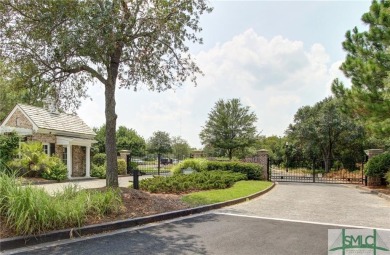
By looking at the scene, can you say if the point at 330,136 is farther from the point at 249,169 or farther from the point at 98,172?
the point at 98,172

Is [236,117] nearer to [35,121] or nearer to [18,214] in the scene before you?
[35,121]

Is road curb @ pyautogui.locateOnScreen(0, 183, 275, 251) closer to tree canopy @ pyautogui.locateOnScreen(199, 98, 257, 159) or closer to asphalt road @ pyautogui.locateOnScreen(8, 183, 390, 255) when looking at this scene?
asphalt road @ pyautogui.locateOnScreen(8, 183, 390, 255)

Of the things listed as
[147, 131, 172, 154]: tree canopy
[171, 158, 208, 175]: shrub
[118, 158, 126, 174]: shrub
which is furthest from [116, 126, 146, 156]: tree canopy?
[171, 158, 208, 175]: shrub

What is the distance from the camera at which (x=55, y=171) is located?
1856cm

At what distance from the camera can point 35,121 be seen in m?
19.9

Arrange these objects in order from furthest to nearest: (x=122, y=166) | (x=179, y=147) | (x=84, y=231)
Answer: (x=179, y=147) < (x=122, y=166) < (x=84, y=231)

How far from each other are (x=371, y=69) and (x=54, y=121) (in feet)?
61.0

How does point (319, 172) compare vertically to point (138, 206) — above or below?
below

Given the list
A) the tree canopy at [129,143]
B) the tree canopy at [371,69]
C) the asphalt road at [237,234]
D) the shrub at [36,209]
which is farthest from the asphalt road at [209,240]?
the tree canopy at [129,143]

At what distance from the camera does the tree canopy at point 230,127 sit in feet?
113

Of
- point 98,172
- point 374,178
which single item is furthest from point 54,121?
point 374,178

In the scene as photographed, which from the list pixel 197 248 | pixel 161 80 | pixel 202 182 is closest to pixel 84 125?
pixel 202 182

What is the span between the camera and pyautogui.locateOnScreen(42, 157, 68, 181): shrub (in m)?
18.1

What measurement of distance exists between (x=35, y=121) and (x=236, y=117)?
20.8 metres
